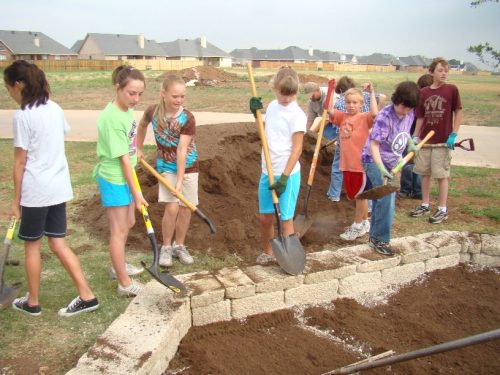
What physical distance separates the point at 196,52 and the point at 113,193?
74202 mm

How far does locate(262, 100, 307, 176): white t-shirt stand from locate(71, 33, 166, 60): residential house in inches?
2535

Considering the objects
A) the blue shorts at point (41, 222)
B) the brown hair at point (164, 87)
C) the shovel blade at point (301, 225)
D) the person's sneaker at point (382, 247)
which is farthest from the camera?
the shovel blade at point (301, 225)

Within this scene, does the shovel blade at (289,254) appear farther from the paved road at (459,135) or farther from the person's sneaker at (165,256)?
the paved road at (459,135)

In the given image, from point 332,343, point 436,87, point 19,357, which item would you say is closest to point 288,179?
point 332,343

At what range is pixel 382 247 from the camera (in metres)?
3.88

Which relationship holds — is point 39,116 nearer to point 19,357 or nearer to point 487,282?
point 19,357

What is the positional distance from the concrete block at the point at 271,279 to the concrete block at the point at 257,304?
45mm

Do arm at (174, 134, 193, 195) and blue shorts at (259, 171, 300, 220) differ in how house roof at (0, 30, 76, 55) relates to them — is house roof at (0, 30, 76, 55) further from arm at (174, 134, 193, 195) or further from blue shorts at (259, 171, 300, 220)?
blue shorts at (259, 171, 300, 220)

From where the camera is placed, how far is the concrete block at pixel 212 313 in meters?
3.13

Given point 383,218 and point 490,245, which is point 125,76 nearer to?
point 383,218

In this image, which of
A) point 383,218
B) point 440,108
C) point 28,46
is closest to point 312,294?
point 383,218

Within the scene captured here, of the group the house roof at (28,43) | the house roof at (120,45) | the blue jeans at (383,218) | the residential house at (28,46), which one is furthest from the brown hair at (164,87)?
the house roof at (120,45)

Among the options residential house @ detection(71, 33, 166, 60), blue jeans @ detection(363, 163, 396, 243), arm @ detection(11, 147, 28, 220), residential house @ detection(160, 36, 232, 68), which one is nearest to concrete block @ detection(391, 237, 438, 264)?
blue jeans @ detection(363, 163, 396, 243)

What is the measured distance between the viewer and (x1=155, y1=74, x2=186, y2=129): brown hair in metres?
3.52
